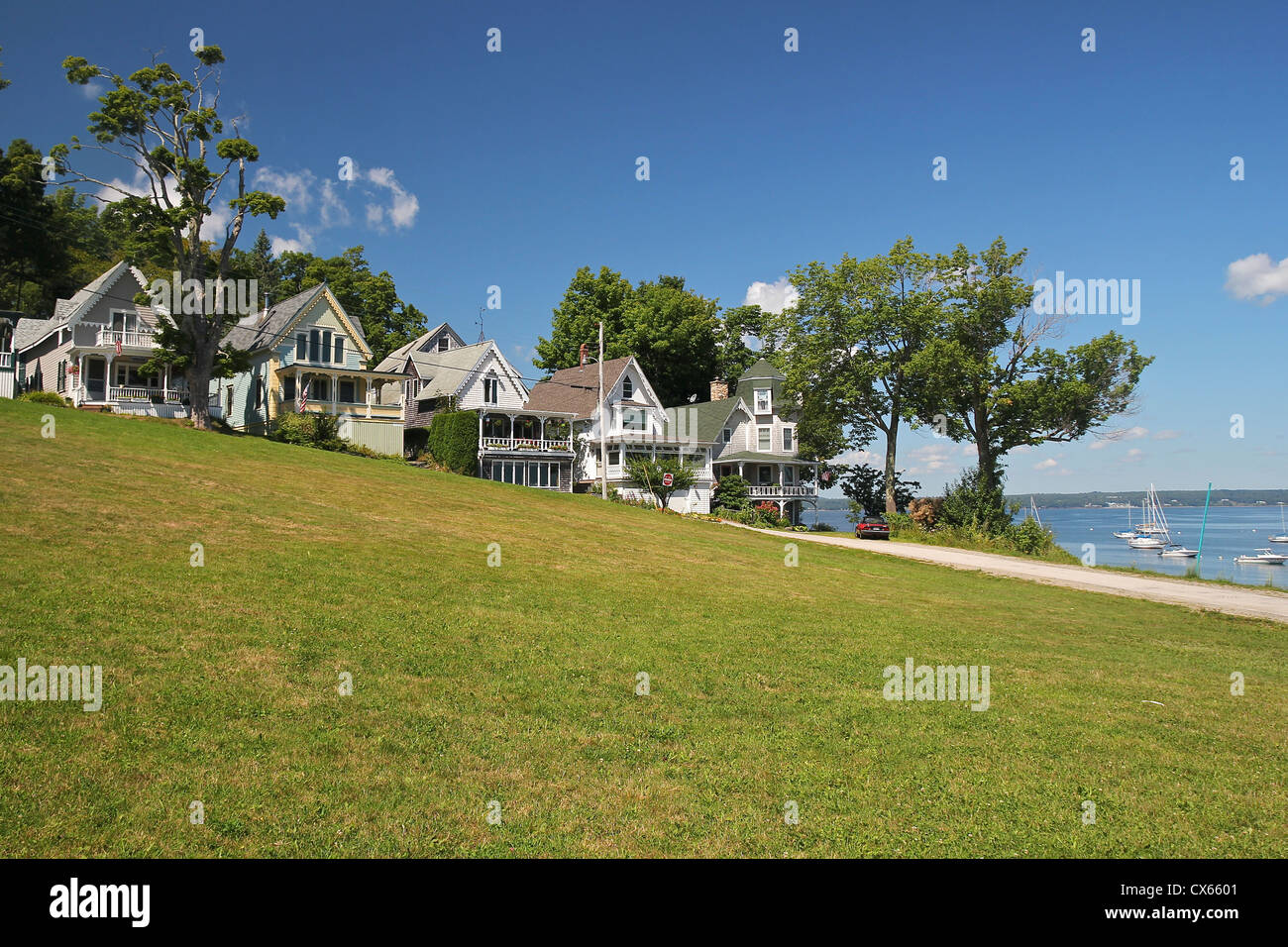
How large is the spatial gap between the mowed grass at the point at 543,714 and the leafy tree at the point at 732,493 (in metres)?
35.2

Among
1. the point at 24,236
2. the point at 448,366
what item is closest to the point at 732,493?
the point at 448,366

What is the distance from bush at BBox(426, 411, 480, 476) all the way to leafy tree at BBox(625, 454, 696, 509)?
31.8 feet

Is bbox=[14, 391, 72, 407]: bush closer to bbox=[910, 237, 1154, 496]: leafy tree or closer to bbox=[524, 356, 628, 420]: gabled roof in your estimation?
bbox=[524, 356, 628, 420]: gabled roof

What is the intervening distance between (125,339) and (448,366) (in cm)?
1761

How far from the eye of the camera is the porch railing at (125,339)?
3888 centimetres

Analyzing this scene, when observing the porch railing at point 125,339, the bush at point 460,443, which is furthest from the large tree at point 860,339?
the porch railing at point 125,339

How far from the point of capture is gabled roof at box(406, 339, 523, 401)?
46.8 meters

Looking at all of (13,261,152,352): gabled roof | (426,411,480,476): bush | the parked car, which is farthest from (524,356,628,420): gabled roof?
(13,261,152,352): gabled roof

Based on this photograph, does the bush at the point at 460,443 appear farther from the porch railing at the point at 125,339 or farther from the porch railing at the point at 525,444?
the porch railing at the point at 125,339

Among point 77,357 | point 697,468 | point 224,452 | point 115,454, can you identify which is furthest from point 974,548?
point 77,357

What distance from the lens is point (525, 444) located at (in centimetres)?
4669

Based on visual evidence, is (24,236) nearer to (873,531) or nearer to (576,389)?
(576,389)

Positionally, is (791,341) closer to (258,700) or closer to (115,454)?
(115,454)
